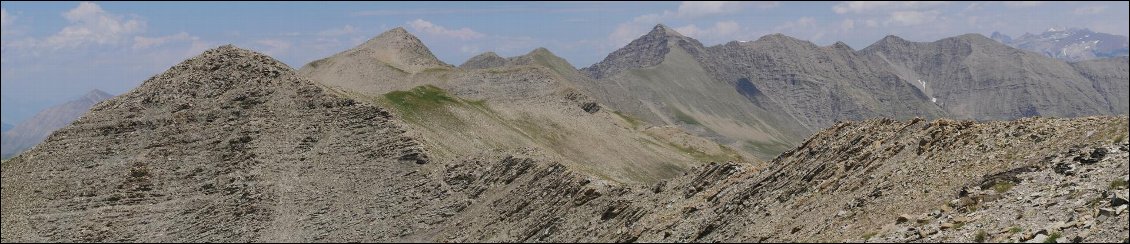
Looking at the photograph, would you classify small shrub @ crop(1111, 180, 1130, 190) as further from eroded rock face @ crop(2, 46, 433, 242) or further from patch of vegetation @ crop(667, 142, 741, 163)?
patch of vegetation @ crop(667, 142, 741, 163)

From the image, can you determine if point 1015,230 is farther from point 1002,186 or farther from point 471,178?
point 471,178

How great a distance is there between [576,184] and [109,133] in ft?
189

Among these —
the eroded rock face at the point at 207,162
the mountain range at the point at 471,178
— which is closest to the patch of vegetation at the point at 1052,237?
the mountain range at the point at 471,178

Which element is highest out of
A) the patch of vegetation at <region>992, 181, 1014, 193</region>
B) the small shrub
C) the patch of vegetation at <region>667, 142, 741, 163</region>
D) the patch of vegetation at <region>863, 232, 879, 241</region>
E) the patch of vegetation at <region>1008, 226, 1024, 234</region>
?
the small shrub

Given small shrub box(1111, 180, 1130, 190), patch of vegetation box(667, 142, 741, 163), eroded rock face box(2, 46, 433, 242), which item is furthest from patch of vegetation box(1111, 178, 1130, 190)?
patch of vegetation box(667, 142, 741, 163)

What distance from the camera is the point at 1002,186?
32188mm

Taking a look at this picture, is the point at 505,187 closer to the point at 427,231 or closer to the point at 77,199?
the point at 427,231

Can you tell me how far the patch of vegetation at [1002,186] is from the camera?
31889 mm

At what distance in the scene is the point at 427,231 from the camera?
222ft

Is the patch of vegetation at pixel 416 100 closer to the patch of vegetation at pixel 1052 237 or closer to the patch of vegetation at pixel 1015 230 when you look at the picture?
the patch of vegetation at pixel 1015 230

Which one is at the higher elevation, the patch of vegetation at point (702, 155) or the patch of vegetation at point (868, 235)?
the patch of vegetation at point (868, 235)

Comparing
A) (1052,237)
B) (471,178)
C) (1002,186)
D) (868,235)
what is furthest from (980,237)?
(471,178)

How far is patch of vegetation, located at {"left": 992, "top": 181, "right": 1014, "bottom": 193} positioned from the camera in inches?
1255

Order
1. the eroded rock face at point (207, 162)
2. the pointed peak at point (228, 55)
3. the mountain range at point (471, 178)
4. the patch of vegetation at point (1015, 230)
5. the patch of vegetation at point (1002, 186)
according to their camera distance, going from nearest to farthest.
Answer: the patch of vegetation at point (1015, 230), the patch of vegetation at point (1002, 186), the mountain range at point (471, 178), the eroded rock face at point (207, 162), the pointed peak at point (228, 55)
